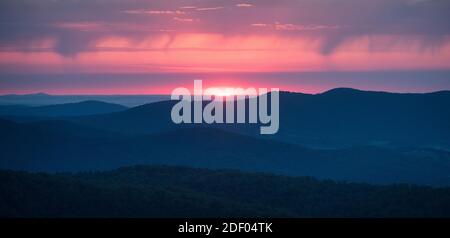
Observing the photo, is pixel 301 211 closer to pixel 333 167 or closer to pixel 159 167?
pixel 159 167

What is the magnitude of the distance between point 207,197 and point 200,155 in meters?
67.6

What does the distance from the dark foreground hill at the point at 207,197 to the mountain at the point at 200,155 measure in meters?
49.4

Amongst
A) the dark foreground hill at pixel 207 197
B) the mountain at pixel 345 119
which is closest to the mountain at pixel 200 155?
the mountain at pixel 345 119

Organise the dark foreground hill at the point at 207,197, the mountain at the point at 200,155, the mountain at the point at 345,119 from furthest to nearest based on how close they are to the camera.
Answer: the mountain at the point at 345,119 < the mountain at the point at 200,155 < the dark foreground hill at the point at 207,197

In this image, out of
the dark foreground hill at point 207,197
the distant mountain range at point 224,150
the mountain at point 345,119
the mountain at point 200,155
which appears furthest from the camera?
the mountain at point 345,119

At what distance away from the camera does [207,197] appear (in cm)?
4969

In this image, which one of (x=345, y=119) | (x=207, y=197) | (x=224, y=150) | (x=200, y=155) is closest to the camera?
(x=207, y=197)

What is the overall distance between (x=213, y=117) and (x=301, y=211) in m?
120

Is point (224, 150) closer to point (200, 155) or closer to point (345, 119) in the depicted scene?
point (200, 155)

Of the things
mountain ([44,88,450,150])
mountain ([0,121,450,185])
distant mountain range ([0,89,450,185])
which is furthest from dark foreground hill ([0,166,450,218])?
mountain ([44,88,450,150])

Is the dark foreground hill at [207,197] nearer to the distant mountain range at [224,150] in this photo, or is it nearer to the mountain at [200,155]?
the distant mountain range at [224,150]

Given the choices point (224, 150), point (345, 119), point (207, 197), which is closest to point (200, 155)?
point (224, 150)

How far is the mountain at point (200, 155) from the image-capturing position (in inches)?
4488
